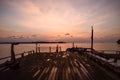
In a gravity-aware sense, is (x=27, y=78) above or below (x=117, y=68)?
below

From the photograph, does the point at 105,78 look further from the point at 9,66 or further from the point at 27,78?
the point at 9,66

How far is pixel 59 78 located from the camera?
35.2ft

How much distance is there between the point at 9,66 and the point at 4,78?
394 centimetres

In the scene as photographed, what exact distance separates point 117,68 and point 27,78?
7614 millimetres

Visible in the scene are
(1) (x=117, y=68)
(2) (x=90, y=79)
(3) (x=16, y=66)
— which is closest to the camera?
(2) (x=90, y=79)

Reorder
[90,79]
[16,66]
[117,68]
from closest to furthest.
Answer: [90,79]
[117,68]
[16,66]

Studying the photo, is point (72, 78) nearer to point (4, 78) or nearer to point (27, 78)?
point (27, 78)

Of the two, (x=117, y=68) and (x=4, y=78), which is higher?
(x=117, y=68)

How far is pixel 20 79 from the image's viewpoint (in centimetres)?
1076

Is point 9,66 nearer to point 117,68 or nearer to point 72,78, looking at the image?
point 72,78

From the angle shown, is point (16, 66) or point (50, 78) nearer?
point (50, 78)

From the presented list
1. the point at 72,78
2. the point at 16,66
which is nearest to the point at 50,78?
the point at 72,78

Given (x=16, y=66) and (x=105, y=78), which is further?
(x=16, y=66)

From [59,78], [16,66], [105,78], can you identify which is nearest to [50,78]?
[59,78]
